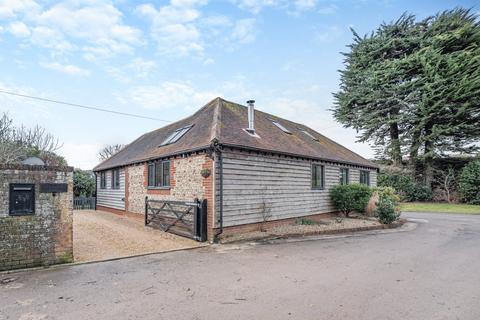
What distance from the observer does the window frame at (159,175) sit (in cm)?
1124

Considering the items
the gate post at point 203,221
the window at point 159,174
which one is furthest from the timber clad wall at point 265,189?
the window at point 159,174

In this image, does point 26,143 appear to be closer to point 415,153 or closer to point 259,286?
point 259,286

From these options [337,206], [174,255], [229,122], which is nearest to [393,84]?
[337,206]

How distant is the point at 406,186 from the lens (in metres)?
24.5

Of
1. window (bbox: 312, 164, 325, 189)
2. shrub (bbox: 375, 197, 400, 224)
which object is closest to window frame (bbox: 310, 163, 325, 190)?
window (bbox: 312, 164, 325, 189)

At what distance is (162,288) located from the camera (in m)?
4.81

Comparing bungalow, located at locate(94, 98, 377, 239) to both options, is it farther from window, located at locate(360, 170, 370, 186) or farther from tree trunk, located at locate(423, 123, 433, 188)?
tree trunk, located at locate(423, 123, 433, 188)

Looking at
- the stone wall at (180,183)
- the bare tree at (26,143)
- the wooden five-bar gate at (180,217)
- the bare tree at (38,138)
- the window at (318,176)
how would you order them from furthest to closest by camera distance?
the bare tree at (38,138)
the bare tree at (26,143)
the window at (318,176)
the stone wall at (180,183)
the wooden five-bar gate at (180,217)

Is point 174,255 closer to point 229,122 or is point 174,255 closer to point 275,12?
point 229,122

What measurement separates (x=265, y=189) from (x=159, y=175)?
4598 millimetres

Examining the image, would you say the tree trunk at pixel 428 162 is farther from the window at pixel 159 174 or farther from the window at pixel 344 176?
the window at pixel 159 174

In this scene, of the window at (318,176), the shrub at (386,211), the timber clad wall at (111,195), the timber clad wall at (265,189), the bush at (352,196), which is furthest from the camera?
the timber clad wall at (111,195)

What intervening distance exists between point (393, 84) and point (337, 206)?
54.4ft

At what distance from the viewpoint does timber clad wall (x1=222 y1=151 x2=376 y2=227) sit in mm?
9234
